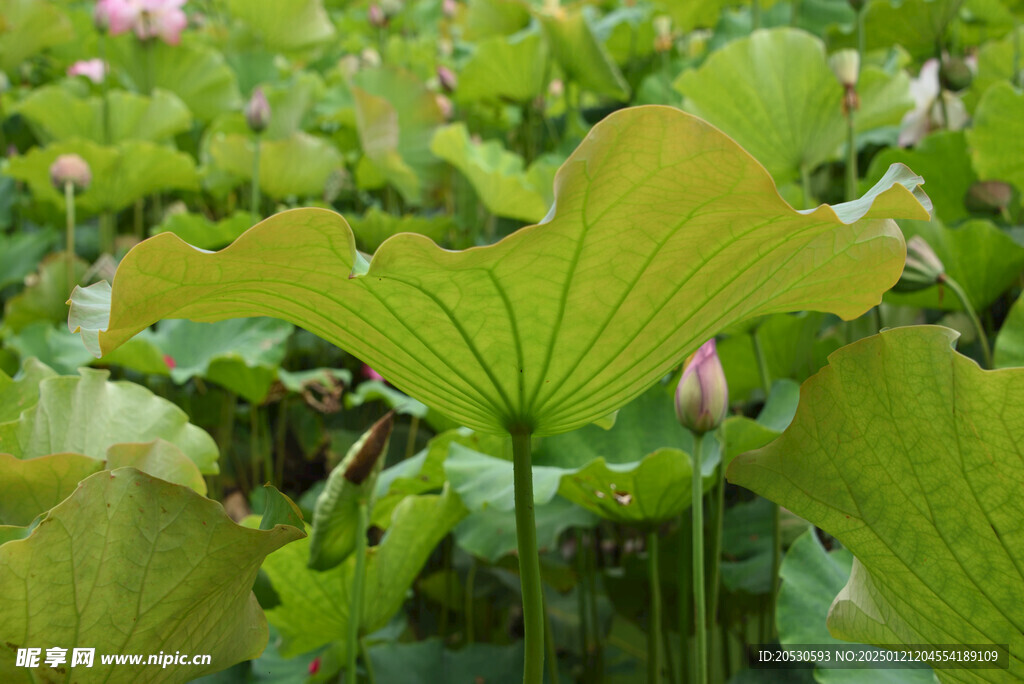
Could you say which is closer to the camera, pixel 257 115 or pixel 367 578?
pixel 367 578

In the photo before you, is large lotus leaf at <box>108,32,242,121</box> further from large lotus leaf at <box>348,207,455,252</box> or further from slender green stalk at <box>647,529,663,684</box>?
slender green stalk at <box>647,529,663,684</box>

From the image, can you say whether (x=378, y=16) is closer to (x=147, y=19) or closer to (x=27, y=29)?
(x=147, y=19)

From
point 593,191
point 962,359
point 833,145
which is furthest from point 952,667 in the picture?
point 833,145

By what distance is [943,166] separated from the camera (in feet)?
4.01

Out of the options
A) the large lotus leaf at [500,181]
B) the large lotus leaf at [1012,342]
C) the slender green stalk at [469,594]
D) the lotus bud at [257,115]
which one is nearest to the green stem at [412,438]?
the slender green stalk at [469,594]

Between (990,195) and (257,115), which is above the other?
(257,115)

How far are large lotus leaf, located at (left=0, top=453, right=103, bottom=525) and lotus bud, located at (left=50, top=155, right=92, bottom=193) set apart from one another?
3.23 feet

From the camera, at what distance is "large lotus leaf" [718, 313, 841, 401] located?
102cm

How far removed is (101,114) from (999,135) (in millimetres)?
1621

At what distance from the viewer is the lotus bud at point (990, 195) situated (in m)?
1.12

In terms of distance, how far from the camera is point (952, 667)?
519 millimetres

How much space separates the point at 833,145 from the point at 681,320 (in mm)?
920

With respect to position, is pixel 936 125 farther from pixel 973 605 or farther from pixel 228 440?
pixel 228 440

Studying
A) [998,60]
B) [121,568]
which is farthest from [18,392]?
[998,60]
